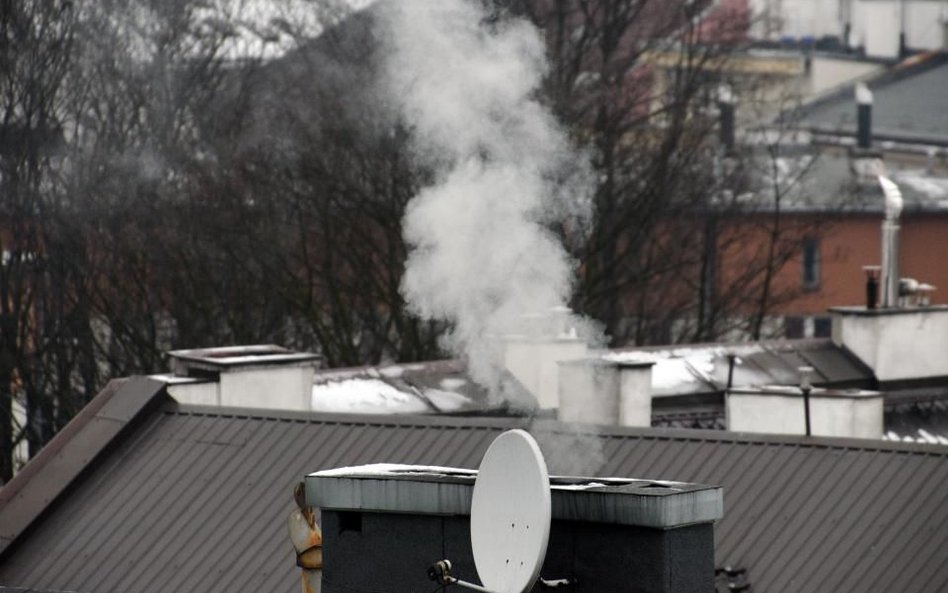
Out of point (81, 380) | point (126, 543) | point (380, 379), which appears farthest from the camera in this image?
point (81, 380)

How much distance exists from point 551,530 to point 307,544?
112 inches

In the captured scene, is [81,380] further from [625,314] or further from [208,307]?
[625,314]

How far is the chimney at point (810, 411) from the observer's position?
21.3 metres

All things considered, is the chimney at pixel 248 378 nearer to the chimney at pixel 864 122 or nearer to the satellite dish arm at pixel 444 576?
the satellite dish arm at pixel 444 576

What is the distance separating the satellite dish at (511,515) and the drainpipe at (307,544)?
2.73 meters

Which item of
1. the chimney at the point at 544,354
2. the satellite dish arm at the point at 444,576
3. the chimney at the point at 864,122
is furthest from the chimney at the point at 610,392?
the chimney at the point at 864,122

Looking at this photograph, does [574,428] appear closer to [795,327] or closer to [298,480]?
[298,480]

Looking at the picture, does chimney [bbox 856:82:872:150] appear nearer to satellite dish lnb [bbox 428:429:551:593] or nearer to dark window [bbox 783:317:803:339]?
dark window [bbox 783:317:803:339]

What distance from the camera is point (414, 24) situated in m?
22.3

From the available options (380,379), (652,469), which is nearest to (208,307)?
(380,379)

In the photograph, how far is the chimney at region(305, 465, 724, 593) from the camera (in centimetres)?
1147

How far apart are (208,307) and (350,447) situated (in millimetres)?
22615

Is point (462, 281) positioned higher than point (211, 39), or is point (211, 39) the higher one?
point (211, 39)

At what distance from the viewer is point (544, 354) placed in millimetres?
21109
